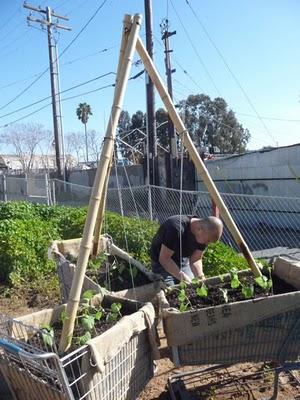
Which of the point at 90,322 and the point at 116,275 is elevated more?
the point at 90,322

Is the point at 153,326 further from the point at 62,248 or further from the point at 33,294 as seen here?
the point at 33,294

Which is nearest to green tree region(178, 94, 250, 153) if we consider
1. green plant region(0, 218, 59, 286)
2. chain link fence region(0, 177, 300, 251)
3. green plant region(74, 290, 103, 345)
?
chain link fence region(0, 177, 300, 251)

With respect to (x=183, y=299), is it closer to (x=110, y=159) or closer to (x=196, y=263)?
(x=110, y=159)

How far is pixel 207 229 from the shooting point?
3713 millimetres

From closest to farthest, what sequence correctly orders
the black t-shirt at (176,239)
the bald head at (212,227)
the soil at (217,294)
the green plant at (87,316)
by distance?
the green plant at (87,316)
the soil at (217,294)
the bald head at (212,227)
the black t-shirt at (176,239)

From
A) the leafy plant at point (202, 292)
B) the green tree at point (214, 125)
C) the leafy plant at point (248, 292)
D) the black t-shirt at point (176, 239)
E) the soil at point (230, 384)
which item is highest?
the green tree at point (214, 125)

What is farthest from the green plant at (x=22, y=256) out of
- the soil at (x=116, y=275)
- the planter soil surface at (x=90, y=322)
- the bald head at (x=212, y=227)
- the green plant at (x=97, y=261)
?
the planter soil surface at (x=90, y=322)

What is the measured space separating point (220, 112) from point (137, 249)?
51.1 m

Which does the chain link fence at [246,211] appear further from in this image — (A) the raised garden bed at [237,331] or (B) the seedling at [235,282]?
(A) the raised garden bed at [237,331]

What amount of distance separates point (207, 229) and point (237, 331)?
121 centimetres

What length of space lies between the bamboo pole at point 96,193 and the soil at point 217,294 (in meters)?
0.75

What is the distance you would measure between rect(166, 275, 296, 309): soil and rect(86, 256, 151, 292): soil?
0.98 m

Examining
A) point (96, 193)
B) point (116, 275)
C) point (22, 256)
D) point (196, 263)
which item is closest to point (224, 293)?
point (96, 193)

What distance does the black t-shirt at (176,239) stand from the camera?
3.94m
